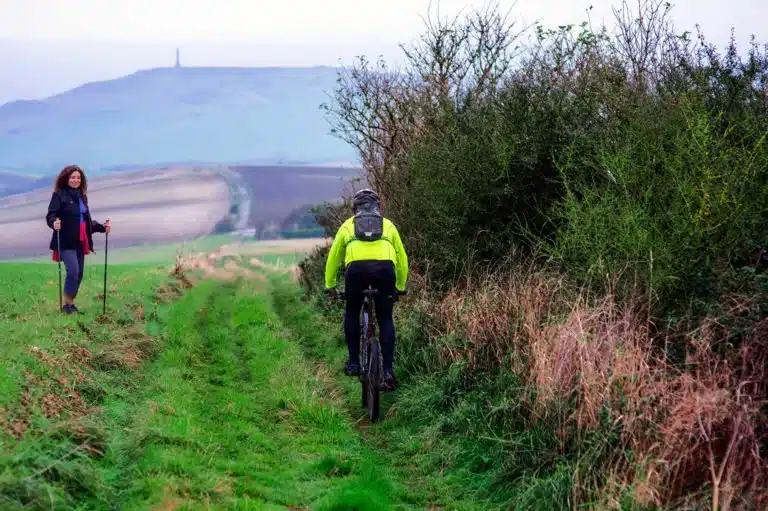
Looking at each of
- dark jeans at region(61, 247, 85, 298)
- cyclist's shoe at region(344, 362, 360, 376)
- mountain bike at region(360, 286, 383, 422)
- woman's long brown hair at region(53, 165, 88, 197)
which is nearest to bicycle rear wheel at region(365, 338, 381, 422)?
mountain bike at region(360, 286, 383, 422)

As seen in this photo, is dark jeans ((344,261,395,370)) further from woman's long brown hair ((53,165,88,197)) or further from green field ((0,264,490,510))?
woman's long brown hair ((53,165,88,197))

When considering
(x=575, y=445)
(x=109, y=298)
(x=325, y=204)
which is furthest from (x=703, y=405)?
(x=325, y=204)

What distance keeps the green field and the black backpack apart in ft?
7.14

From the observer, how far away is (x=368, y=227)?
36.2 feet

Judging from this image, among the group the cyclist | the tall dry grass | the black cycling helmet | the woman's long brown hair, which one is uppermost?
the woman's long brown hair

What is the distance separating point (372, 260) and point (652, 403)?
173 inches

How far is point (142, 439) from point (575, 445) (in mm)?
4253

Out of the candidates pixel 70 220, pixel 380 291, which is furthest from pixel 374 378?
pixel 70 220

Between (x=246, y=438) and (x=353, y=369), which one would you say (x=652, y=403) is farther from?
(x=353, y=369)

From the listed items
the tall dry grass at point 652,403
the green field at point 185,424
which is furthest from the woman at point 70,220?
the tall dry grass at point 652,403

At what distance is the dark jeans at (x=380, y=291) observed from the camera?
11141mm

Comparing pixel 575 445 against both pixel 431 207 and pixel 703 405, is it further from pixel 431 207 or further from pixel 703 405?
pixel 431 207

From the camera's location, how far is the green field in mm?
7621

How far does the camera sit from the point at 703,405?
6945 mm
